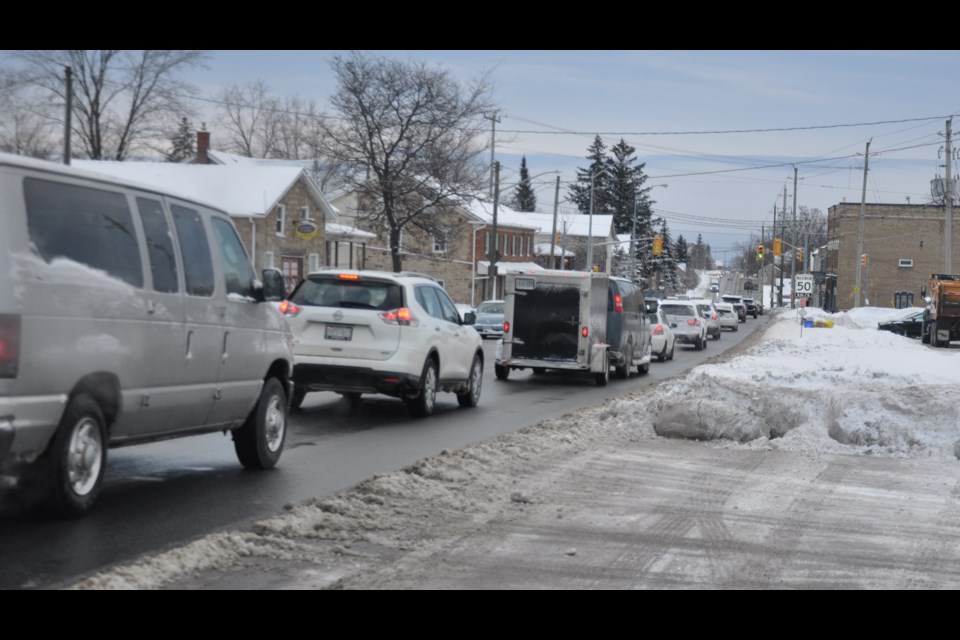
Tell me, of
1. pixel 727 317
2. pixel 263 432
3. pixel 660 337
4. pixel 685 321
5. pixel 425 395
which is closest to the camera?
pixel 263 432

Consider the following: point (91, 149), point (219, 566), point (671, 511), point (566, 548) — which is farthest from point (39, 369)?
point (91, 149)

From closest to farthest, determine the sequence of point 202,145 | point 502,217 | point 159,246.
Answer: point 159,246 → point 202,145 → point 502,217

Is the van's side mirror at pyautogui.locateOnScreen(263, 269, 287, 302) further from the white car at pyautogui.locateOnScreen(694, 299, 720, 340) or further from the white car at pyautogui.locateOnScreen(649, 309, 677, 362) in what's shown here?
the white car at pyautogui.locateOnScreen(694, 299, 720, 340)

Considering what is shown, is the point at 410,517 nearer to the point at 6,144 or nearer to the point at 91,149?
the point at 6,144

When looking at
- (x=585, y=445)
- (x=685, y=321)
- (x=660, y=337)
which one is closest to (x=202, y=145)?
(x=685, y=321)

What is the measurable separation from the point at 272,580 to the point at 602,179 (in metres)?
123

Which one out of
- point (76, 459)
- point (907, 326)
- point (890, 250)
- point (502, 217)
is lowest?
point (76, 459)

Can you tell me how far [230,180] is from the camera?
178 ft

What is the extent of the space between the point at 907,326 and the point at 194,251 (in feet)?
180

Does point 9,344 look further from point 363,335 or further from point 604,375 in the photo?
point 604,375

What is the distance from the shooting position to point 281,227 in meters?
55.8

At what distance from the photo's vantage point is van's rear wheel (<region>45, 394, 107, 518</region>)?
23.3 feet

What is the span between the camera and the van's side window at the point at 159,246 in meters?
8.02

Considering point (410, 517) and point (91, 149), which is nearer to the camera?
point (410, 517)
